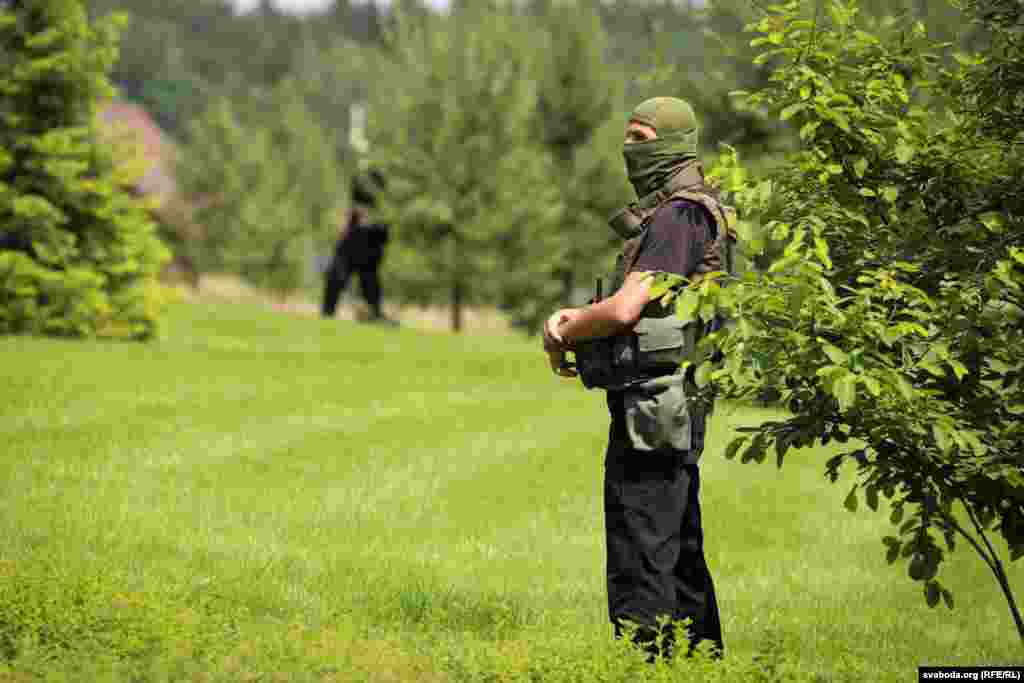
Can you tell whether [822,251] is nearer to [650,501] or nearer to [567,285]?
[650,501]

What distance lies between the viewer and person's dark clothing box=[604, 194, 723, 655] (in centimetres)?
525

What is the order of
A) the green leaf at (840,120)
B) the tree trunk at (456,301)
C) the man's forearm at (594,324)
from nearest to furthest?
the man's forearm at (594,324) → the green leaf at (840,120) → the tree trunk at (456,301)

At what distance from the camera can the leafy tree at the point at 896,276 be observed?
4793 mm

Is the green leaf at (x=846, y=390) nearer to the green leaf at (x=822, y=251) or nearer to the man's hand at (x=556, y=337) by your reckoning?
the green leaf at (x=822, y=251)

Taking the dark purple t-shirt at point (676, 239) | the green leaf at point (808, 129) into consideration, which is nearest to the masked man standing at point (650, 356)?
the dark purple t-shirt at point (676, 239)

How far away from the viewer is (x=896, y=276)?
5.38 m

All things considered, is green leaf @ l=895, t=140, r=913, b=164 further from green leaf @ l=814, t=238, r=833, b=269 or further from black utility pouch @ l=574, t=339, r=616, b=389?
black utility pouch @ l=574, t=339, r=616, b=389

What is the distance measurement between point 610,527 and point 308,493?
186 inches

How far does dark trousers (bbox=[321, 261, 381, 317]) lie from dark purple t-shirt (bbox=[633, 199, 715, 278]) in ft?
76.6

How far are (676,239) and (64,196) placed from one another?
50.6 ft

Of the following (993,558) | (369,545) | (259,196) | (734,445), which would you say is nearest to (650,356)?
(734,445)

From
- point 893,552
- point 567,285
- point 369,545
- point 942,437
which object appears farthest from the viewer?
point 567,285

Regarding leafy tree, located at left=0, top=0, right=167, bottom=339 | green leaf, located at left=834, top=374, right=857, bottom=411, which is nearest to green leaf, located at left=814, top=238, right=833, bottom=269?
green leaf, located at left=834, top=374, right=857, bottom=411

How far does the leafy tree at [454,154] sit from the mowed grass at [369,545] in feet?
45.4
